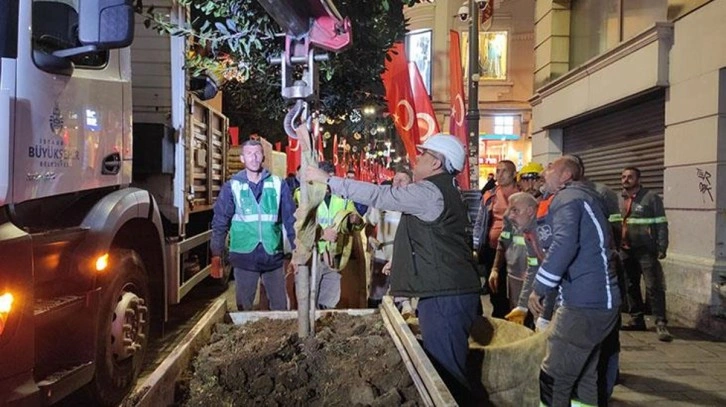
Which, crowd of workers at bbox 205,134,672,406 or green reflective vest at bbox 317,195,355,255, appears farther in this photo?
green reflective vest at bbox 317,195,355,255

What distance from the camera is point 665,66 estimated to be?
8047 millimetres

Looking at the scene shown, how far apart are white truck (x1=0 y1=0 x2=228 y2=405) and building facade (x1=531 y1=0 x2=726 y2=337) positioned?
607 cm

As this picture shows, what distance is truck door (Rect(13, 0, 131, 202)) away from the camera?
3236 millimetres

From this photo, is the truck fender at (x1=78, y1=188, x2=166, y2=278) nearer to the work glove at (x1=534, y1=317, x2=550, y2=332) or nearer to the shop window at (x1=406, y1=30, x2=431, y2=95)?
the work glove at (x1=534, y1=317, x2=550, y2=332)

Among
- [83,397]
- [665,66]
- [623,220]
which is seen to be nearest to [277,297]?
[83,397]

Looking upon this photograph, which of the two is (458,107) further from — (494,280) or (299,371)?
(299,371)

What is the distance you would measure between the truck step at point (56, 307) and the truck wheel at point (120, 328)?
27 cm

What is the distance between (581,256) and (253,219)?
9.35ft

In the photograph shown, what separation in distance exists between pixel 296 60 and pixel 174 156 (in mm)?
2836

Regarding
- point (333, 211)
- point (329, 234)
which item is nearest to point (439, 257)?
point (329, 234)

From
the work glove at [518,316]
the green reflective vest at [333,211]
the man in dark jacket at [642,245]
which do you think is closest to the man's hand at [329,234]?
the green reflective vest at [333,211]

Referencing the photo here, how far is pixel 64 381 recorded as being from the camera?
138 inches

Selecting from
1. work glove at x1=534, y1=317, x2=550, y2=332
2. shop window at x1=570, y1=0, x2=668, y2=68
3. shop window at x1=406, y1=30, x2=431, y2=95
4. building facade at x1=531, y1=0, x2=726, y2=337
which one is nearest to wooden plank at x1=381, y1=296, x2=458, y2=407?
work glove at x1=534, y1=317, x2=550, y2=332

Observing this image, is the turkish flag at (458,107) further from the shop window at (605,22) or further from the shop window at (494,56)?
the shop window at (494,56)
